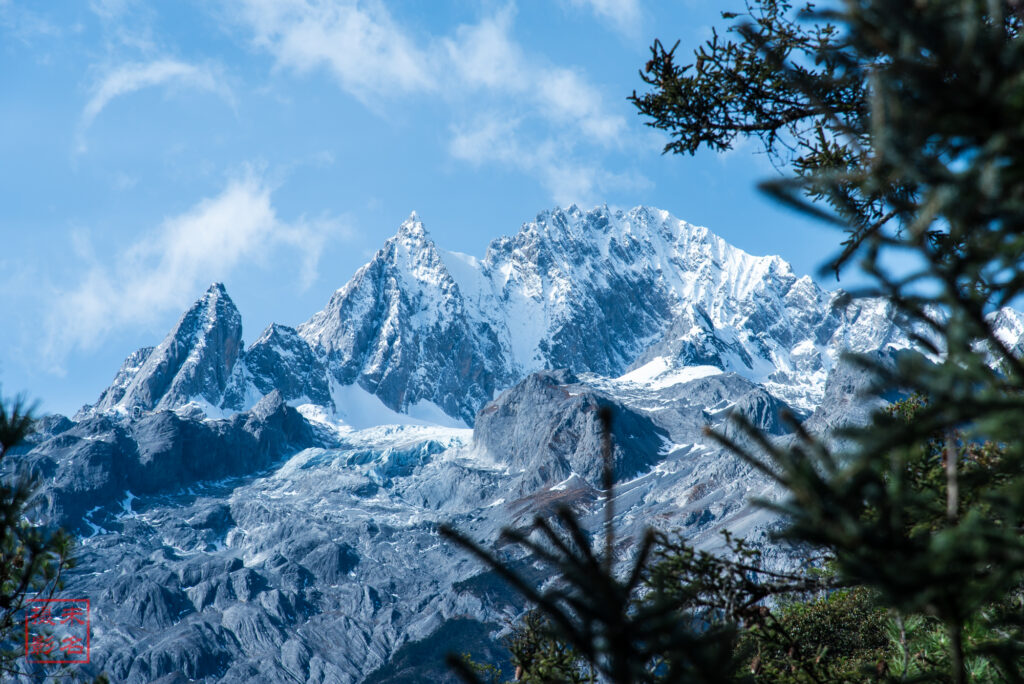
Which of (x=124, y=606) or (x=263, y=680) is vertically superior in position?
(x=124, y=606)

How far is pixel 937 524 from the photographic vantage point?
275cm

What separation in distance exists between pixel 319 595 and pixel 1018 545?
212m

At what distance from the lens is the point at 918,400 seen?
10570 mm

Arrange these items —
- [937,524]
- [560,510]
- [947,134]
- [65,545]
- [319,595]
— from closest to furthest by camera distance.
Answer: [560,510] → [947,134] → [937,524] → [65,545] → [319,595]

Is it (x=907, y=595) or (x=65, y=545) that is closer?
(x=907, y=595)

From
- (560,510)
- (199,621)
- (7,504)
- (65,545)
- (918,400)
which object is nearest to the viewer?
(560,510)

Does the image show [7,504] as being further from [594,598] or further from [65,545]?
[594,598]

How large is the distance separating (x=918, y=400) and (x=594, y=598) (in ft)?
34.0

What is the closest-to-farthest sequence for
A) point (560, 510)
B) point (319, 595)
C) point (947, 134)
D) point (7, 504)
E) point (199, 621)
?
point (560, 510) < point (947, 134) < point (7, 504) < point (199, 621) < point (319, 595)

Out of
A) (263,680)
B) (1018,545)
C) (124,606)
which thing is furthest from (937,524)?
(124,606)

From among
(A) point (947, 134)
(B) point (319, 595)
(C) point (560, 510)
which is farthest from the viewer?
(B) point (319, 595)

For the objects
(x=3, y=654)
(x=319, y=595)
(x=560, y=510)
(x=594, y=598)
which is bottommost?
(x=594, y=598)

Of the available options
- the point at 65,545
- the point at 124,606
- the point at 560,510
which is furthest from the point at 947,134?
the point at 124,606

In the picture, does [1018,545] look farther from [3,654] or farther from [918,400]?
[918,400]
